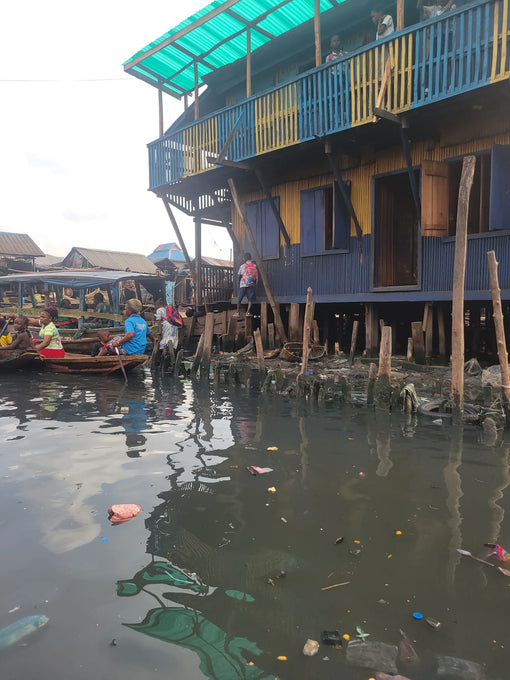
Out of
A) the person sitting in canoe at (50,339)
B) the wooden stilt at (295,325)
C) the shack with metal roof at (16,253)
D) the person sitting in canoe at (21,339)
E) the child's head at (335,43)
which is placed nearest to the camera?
the child's head at (335,43)

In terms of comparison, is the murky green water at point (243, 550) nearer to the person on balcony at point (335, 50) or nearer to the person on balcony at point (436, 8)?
the person on balcony at point (436, 8)

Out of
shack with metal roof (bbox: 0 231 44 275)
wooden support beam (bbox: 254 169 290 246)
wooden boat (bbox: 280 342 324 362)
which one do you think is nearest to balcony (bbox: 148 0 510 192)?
wooden support beam (bbox: 254 169 290 246)

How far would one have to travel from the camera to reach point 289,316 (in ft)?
43.6

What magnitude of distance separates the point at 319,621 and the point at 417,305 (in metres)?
10.9

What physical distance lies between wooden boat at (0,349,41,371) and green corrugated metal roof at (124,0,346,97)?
8.19 metres

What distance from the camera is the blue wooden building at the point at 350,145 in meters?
8.95

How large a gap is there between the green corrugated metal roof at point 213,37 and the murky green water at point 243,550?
32.7ft

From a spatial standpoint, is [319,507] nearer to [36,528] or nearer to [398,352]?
[36,528]

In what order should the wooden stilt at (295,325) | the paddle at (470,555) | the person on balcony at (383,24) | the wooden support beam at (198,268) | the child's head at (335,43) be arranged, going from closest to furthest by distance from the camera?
the paddle at (470,555) → the person on balcony at (383,24) → the child's head at (335,43) → the wooden stilt at (295,325) → the wooden support beam at (198,268)

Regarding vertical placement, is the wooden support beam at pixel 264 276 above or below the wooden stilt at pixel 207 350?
above

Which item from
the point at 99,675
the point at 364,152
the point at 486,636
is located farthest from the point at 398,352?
the point at 99,675

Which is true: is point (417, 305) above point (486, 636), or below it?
above

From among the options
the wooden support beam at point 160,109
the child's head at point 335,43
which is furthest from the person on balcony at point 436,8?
the wooden support beam at point 160,109

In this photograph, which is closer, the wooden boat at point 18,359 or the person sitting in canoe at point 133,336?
the person sitting in canoe at point 133,336
